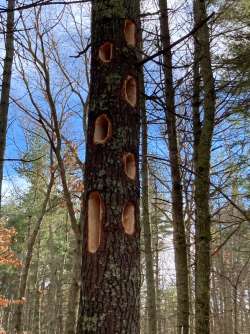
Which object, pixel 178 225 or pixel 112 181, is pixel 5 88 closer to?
pixel 178 225

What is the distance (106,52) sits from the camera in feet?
7.95

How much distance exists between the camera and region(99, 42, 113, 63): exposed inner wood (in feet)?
7.88

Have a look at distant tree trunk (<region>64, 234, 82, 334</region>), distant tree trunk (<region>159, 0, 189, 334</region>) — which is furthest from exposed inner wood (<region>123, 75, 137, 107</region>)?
distant tree trunk (<region>64, 234, 82, 334</region>)

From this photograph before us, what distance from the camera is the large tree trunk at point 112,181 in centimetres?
196

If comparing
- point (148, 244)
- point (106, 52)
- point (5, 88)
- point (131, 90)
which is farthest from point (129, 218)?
point (148, 244)

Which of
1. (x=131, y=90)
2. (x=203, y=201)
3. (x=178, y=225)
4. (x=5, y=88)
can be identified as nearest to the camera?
(x=131, y=90)

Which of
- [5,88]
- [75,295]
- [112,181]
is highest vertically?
[5,88]

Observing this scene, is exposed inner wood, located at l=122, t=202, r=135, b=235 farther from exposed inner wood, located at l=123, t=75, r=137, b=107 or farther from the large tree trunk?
exposed inner wood, located at l=123, t=75, r=137, b=107

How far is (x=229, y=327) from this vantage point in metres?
18.6

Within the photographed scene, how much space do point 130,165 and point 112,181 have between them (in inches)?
7.4

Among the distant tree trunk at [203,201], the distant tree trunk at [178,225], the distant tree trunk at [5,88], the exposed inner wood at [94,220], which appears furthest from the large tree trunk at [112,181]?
the distant tree trunk at [5,88]

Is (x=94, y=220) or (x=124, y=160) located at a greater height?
(x=124, y=160)

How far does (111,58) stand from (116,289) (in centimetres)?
136

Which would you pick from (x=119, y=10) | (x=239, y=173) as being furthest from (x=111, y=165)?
(x=239, y=173)
